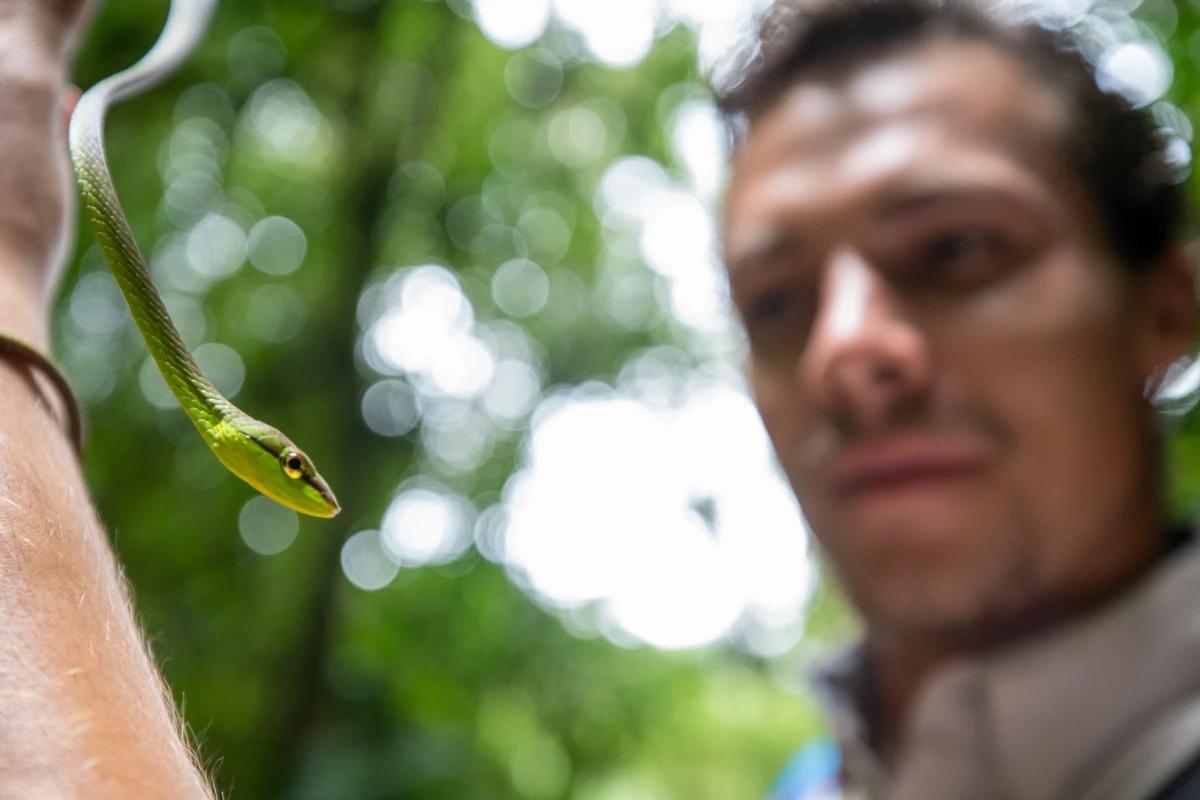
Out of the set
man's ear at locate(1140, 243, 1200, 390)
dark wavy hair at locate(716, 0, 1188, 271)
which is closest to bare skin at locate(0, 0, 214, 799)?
dark wavy hair at locate(716, 0, 1188, 271)

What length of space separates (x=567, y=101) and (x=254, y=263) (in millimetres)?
1556

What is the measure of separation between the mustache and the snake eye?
2.77ft

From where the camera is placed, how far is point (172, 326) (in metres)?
0.97

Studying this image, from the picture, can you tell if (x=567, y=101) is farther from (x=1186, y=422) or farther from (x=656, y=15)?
(x=1186, y=422)

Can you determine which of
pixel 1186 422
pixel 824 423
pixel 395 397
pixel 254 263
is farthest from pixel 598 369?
pixel 824 423

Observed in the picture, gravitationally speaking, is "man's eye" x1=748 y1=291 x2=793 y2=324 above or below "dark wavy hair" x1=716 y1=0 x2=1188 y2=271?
below

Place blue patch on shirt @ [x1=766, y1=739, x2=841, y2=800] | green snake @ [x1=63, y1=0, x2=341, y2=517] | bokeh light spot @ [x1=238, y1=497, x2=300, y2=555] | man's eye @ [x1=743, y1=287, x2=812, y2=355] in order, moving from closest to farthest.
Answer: green snake @ [x1=63, y1=0, x2=341, y2=517] → man's eye @ [x1=743, y1=287, x2=812, y2=355] → blue patch on shirt @ [x1=766, y1=739, x2=841, y2=800] → bokeh light spot @ [x1=238, y1=497, x2=300, y2=555]

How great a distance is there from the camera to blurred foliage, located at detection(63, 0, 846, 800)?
3.55 meters

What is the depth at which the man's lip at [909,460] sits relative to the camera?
152 centimetres

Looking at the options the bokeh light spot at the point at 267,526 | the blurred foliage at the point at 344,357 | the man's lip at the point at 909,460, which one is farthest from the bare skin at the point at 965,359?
the bokeh light spot at the point at 267,526

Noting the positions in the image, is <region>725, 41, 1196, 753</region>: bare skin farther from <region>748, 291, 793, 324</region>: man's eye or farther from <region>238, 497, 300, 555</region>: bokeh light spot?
<region>238, 497, 300, 555</region>: bokeh light spot

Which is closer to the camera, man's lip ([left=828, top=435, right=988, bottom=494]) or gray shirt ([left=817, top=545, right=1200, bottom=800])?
gray shirt ([left=817, top=545, right=1200, bottom=800])

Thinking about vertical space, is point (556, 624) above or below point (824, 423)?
below

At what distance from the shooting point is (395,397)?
4.40 meters
